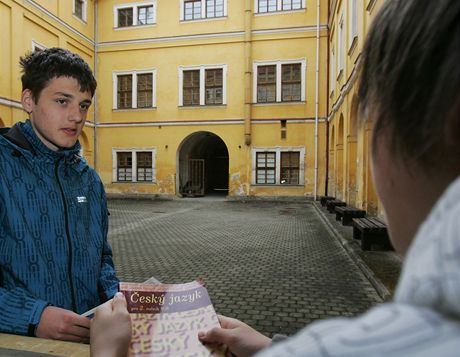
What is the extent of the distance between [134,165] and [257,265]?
15.0m

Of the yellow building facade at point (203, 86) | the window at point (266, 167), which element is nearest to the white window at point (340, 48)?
the yellow building facade at point (203, 86)

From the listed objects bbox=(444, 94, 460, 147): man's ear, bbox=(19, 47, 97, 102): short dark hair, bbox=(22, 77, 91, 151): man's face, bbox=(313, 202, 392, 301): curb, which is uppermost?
bbox=(19, 47, 97, 102): short dark hair

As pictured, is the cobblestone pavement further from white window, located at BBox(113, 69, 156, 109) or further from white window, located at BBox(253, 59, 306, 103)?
white window, located at BBox(113, 69, 156, 109)

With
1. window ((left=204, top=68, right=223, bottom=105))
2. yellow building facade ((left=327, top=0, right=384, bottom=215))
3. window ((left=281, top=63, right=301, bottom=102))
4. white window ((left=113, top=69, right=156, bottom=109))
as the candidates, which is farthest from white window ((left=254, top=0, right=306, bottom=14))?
white window ((left=113, top=69, right=156, bottom=109))

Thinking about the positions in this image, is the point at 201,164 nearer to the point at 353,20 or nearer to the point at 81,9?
the point at 81,9

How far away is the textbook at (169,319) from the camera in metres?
0.98

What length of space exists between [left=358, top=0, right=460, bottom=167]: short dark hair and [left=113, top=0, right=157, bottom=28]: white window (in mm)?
20948

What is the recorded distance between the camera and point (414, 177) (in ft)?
1.47

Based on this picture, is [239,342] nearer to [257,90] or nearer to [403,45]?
[403,45]

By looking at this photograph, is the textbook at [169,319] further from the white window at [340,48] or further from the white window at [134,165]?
the white window at [134,165]

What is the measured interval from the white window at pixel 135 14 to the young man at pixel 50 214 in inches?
774

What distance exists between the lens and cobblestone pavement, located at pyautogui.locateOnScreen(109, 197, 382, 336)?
4152 mm

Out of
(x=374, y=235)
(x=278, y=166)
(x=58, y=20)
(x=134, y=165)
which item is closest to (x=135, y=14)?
(x=58, y=20)

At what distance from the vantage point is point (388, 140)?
483 mm
